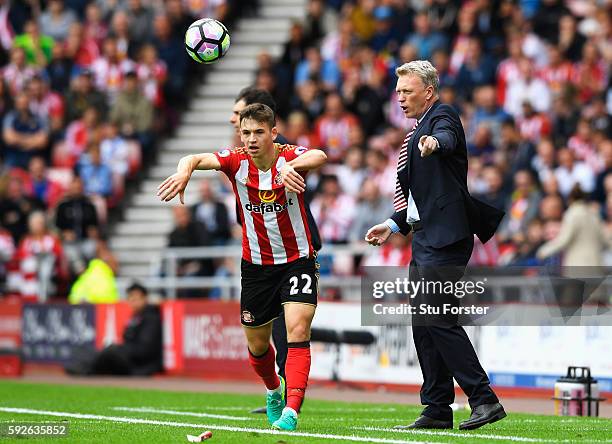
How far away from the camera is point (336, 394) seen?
16.6 m

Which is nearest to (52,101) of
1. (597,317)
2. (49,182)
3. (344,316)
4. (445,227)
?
(49,182)

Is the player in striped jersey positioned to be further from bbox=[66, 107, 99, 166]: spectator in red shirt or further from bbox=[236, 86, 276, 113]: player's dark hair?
bbox=[66, 107, 99, 166]: spectator in red shirt

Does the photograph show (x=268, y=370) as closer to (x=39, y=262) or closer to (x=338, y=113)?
(x=338, y=113)

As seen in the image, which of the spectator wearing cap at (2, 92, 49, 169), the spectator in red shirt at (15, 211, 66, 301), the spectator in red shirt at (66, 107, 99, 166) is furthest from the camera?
the spectator wearing cap at (2, 92, 49, 169)

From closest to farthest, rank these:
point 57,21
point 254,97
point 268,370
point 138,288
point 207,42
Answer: point 268,370 → point 254,97 → point 207,42 → point 138,288 → point 57,21

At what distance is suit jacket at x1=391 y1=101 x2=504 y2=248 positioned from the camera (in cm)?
993

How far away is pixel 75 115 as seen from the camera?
1029 inches

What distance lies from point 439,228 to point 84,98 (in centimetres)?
1702

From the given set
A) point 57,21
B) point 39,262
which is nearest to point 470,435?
point 39,262

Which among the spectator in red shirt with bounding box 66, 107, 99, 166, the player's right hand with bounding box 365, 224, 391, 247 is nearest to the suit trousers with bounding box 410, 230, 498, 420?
the player's right hand with bounding box 365, 224, 391, 247

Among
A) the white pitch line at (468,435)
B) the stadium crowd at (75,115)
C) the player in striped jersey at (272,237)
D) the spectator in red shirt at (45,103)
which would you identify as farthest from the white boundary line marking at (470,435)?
the spectator in red shirt at (45,103)

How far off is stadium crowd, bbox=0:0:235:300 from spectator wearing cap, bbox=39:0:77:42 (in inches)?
0.8

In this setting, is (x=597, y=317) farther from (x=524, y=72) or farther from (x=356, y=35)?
(x=356, y=35)

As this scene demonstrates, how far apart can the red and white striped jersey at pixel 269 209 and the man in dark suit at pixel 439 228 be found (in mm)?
588
